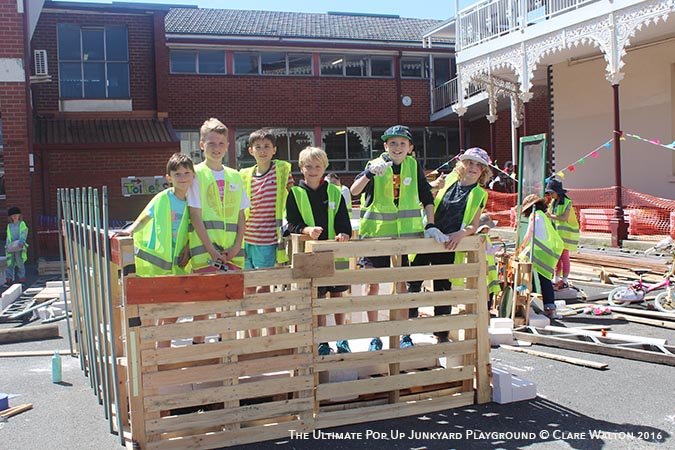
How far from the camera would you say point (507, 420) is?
455 centimetres

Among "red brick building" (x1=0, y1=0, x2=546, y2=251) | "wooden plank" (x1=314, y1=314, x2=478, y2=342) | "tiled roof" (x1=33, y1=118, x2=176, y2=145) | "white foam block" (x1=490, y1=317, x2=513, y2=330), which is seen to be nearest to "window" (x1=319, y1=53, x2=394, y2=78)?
"red brick building" (x1=0, y1=0, x2=546, y2=251)

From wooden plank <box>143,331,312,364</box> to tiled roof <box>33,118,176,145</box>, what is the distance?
14529 millimetres

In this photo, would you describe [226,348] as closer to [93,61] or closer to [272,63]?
[93,61]

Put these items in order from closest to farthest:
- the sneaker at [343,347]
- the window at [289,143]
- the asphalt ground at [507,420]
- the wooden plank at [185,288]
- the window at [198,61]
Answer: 1. the wooden plank at [185,288]
2. the asphalt ground at [507,420]
3. the sneaker at [343,347]
4. the window at [198,61]
5. the window at [289,143]

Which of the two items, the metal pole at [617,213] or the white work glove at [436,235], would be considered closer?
the white work glove at [436,235]

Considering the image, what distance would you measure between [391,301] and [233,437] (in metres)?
1.36

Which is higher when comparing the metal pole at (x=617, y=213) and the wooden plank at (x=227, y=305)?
→ the metal pole at (x=617, y=213)

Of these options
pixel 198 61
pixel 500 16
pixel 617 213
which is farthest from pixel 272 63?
pixel 617 213

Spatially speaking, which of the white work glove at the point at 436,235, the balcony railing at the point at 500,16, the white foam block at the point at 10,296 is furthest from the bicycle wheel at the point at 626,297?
the white foam block at the point at 10,296

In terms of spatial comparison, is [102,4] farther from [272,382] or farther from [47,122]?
[272,382]

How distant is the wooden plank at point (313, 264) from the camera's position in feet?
14.0

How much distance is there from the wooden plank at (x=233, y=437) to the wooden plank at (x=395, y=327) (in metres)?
0.58

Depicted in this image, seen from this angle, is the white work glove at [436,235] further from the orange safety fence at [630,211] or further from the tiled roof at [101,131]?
the tiled roof at [101,131]

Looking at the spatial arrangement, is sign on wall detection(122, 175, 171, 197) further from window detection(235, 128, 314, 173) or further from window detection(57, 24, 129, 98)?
window detection(235, 128, 314, 173)
